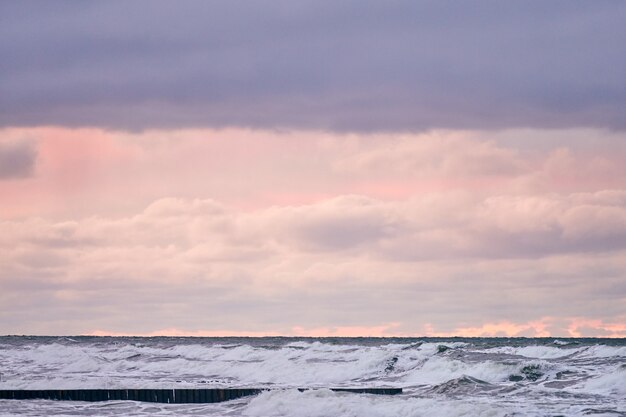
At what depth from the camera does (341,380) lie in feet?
217

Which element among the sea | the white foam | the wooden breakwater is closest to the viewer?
the white foam

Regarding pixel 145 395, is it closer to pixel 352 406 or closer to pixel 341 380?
pixel 352 406

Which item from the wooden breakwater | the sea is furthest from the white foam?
the wooden breakwater

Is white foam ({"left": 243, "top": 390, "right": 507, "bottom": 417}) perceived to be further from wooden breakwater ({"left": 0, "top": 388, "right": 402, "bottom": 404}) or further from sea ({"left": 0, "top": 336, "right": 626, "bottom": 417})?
wooden breakwater ({"left": 0, "top": 388, "right": 402, "bottom": 404})

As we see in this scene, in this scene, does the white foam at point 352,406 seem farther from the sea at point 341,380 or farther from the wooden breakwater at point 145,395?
the wooden breakwater at point 145,395

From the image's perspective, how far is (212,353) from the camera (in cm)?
9681

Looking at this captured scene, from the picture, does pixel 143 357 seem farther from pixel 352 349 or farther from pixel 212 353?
pixel 352 349

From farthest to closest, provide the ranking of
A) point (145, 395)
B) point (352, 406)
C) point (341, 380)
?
point (341, 380) < point (145, 395) < point (352, 406)

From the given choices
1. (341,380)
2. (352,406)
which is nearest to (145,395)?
(352,406)

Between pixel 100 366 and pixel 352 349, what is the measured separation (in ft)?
81.4

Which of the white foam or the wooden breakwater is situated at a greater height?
the wooden breakwater

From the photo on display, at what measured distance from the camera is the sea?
4234cm

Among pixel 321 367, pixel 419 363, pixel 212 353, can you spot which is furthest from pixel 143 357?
pixel 419 363

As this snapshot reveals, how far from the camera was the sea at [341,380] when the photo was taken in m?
42.3
